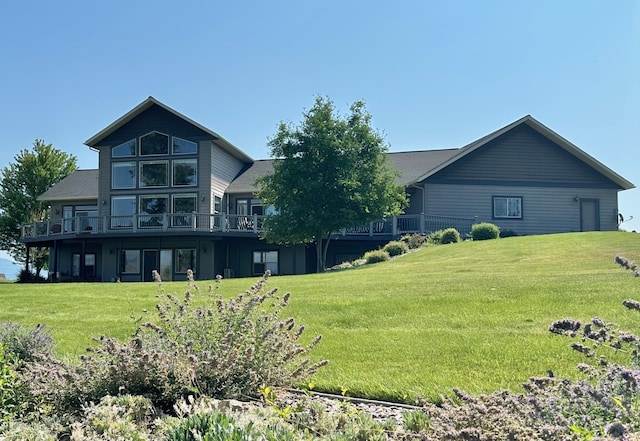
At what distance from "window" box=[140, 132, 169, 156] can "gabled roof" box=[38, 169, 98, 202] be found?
14.6 ft

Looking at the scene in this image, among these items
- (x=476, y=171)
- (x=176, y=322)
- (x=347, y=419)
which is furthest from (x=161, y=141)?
(x=347, y=419)

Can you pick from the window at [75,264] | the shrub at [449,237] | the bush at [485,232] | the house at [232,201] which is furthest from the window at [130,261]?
the bush at [485,232]

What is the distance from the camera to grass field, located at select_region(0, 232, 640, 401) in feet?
21.1

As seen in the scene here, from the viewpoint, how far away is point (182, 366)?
5.35 meters

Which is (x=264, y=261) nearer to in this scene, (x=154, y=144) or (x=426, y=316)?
(x=154, y=144)

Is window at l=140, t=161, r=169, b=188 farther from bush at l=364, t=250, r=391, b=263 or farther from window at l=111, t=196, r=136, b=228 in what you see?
bush at l=364, t=250, r=391, b=263

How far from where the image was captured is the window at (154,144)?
107 ft

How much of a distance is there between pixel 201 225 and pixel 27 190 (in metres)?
23.5

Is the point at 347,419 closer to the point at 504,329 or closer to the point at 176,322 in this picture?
the point at 176,322

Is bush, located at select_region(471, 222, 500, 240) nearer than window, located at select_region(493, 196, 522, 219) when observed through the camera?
Yes

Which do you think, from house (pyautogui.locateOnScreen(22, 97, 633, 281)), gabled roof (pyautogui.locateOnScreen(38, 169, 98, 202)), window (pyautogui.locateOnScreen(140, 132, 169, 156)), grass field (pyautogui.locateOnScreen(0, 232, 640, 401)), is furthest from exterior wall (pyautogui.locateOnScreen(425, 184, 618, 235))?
gabled roof (pyautogui.locateOnScreen(38, 169, 98, 202))

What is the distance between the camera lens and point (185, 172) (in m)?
32.2

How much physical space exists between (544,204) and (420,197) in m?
5.81

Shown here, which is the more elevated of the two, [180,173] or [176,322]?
[180,173]
